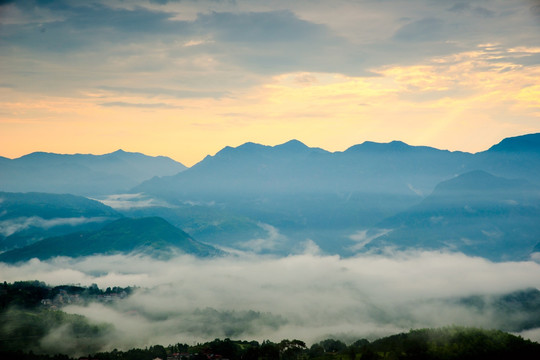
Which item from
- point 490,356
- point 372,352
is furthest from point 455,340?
point 372,352

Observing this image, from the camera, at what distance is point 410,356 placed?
596 feet

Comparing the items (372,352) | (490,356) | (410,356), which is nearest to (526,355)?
(490,356)

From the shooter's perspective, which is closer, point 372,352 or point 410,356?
point 410,356

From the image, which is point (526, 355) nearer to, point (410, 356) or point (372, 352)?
point (410, 356)

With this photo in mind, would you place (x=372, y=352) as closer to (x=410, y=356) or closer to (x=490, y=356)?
(x=410, y=356)

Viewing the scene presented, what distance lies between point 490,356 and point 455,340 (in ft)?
45.1

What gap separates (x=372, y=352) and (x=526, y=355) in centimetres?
5561

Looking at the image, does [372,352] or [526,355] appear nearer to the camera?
[526,355]

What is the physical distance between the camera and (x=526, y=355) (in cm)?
18362

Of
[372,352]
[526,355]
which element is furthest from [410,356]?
[526,355]

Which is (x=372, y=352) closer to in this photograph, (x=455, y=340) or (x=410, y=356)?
(x=410, y=356)

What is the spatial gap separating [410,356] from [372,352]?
19009mm

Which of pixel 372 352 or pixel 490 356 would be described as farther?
pixel 372 352

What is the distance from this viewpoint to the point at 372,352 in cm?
19688
